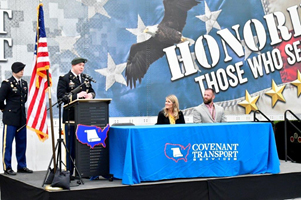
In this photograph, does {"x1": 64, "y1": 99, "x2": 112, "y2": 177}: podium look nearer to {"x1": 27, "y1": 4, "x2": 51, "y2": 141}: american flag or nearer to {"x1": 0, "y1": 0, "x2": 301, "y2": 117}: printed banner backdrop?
{"x1": 27, "y1": 4, "x2": 51, "y2": 141}: american flag

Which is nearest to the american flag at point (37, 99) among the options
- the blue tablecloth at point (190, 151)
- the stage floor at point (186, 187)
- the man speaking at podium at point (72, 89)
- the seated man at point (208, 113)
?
the man speaking at podium at point (72, 89)

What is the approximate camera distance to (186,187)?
6996 mm

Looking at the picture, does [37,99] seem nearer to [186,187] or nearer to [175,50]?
[186,187]

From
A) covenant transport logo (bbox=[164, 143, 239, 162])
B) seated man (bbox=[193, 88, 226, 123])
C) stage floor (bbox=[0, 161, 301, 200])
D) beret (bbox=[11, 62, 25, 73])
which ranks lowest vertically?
stage floor (bbox=[0, 161, 301, 200])

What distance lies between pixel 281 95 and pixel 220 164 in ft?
15.7

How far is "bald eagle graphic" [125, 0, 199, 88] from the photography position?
10.1 meters

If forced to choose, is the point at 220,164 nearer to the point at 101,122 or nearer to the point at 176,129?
the point at 176,129

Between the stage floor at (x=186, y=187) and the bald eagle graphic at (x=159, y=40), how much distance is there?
3.06 meters

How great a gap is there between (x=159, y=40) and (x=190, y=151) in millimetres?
3745

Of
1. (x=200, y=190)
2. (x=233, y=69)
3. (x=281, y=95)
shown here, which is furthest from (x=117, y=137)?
(x=281, y=95)

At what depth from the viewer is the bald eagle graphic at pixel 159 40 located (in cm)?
1008

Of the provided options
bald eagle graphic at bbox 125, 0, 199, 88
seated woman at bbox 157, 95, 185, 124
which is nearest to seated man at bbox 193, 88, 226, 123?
seated woman at bbox 157, 95, 185, 124

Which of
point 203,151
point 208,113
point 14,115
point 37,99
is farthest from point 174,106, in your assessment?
point 14,115

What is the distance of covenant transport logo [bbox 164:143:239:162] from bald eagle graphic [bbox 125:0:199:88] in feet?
10.2
